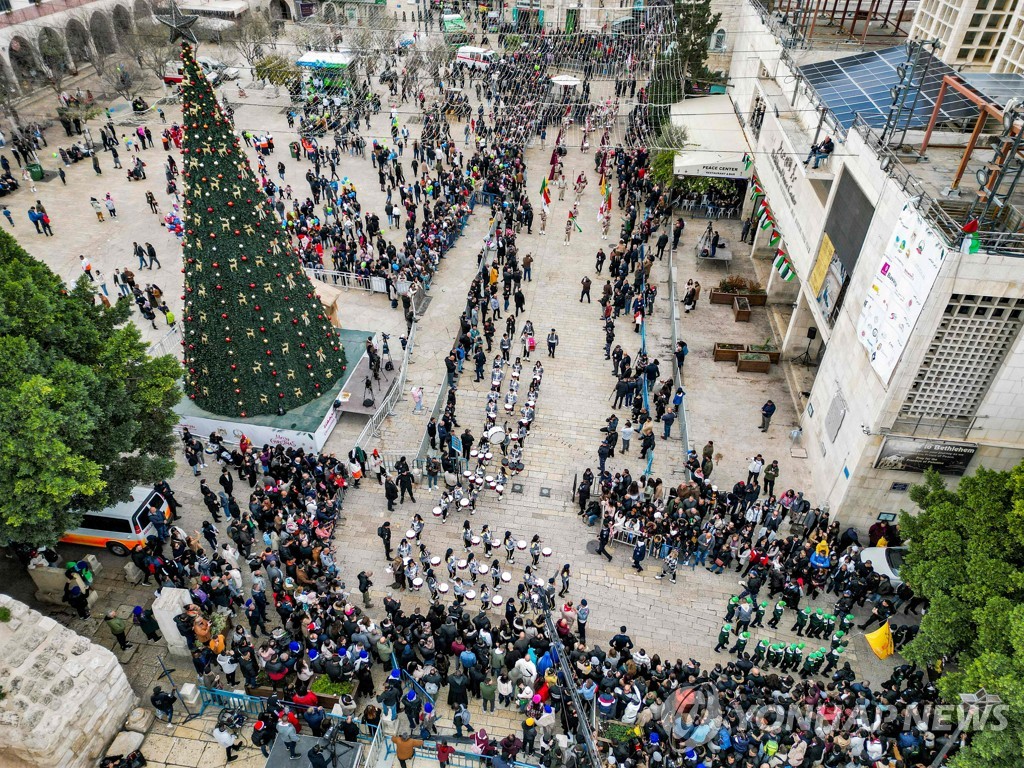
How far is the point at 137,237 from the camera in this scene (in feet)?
102

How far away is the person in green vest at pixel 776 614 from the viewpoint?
15.1m

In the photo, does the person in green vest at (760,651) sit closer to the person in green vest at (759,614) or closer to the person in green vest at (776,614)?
the person in green vest at (759,614)

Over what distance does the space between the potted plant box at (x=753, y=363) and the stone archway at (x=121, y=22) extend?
45546 millimetres

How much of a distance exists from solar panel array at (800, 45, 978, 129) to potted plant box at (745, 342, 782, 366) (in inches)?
289

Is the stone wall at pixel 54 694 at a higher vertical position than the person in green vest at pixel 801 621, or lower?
higher

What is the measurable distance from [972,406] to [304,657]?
15.5m

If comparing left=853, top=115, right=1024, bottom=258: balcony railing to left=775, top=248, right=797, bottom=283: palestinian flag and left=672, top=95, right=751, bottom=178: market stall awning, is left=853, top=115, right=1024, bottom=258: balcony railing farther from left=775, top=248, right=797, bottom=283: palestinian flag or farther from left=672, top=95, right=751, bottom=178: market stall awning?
left=672, top=95, right=751, bottom=178: market stall awning

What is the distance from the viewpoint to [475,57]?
4675cm

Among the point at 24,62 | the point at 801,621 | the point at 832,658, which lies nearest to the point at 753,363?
the point at 801,621

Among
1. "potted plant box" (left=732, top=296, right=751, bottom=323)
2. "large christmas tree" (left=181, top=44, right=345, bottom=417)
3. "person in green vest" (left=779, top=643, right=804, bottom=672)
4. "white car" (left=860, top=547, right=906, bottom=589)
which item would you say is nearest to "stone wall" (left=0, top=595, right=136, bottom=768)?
"large christmas tree" (left=181, top=44, right=345, bottom=417)

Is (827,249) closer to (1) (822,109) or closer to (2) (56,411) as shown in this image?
(1) (822,109)

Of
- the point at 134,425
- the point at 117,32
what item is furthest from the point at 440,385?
the point at 117,32

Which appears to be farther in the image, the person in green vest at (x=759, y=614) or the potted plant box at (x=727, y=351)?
the potted plant box at (x=727, y=351)

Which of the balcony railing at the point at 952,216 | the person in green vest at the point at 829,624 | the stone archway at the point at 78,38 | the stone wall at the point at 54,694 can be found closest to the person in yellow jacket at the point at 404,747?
the stone wall at the point at 54,694
